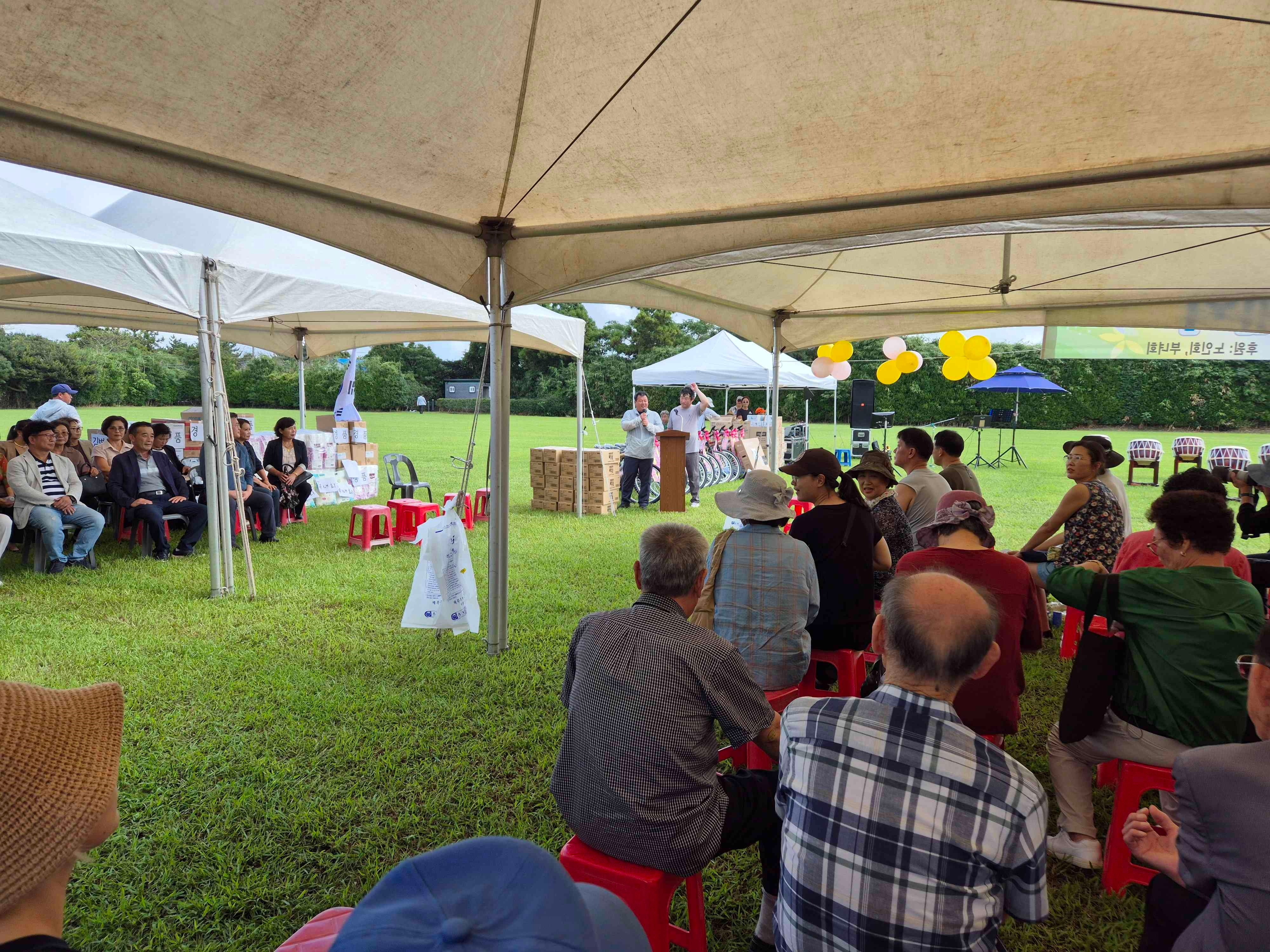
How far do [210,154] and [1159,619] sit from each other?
3.53 metres

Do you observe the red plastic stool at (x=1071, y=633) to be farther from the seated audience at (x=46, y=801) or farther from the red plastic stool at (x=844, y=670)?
the seated audience at (x=46, y=801)

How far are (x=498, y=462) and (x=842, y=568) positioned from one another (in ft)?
6.66

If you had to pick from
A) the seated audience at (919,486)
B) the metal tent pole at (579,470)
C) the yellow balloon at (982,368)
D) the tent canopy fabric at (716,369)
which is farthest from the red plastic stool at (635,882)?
the tent canopy fabric at (716,369)

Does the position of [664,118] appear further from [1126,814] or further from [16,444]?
[16,444]

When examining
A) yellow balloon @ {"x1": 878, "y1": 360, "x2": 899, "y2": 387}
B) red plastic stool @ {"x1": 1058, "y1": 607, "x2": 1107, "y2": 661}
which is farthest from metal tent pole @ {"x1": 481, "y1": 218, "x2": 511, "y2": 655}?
yellow balloon @ {"x1": 878, "y1": 360, "x2": 899, "y2": 387}

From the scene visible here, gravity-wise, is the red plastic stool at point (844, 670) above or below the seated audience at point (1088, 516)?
below

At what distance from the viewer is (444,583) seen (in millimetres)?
4609

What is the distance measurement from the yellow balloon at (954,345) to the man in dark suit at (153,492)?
8111 mm

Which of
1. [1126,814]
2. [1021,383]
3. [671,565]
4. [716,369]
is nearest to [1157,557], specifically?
[1126,814]

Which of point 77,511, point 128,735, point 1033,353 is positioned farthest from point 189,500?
point 1033,353

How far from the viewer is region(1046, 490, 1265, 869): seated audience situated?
2146 millimetres

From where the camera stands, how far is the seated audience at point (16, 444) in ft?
20.8

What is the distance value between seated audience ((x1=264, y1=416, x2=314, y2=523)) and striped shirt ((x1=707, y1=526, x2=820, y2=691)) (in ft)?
22.6

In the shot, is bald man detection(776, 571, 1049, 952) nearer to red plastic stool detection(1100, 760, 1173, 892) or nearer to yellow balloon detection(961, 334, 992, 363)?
red plastic stool detection(1100, 760, 1173, 892)
